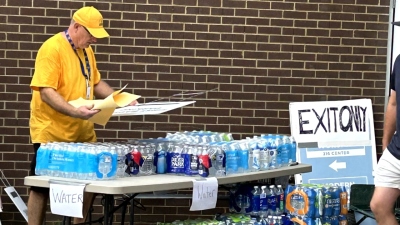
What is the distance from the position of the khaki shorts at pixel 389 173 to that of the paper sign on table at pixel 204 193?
133 centimetres

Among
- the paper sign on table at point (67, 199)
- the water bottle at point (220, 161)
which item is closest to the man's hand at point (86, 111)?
the paper sign on table at point (67, 199)

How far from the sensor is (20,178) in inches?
339

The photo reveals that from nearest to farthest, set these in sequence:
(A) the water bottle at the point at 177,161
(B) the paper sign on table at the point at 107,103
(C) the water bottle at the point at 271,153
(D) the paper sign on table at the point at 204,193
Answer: (D) the paper sign on table at the point at 204,193 < (B) the paper sign on table at the point at 107,103 < (A) the water bottle at the point at 177,161 < (C) the water bottle at the point at 271,153

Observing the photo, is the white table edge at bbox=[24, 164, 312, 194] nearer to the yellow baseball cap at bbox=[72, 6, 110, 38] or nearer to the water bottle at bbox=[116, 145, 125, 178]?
the water bottle at bbox=[116, 145, 125, 178]

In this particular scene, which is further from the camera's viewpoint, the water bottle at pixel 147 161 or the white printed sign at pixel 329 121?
the white printed sign at pixel 329 121

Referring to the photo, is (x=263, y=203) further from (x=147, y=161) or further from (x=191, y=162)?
(x=147, y=161)

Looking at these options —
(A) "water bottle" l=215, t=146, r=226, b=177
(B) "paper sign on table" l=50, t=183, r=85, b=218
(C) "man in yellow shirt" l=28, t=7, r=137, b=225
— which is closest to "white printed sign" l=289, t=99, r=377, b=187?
(C) "man in yellow shirt" l=28, t=7, r=137, b=225

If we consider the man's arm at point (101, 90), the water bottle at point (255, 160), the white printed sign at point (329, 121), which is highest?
the man's arm at point (101, 90)

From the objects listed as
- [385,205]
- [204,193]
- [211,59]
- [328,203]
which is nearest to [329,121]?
[211,59]

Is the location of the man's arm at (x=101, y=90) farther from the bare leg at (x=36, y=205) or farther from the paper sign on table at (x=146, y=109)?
the bare leg at (x=36, y=205)

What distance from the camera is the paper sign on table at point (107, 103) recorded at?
562 centimetres

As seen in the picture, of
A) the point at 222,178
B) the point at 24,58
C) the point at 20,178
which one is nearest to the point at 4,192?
the point at 20,178

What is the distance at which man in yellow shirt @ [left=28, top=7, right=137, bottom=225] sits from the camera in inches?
244

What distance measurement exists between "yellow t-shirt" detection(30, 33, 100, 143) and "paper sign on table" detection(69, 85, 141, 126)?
0.35 meters
